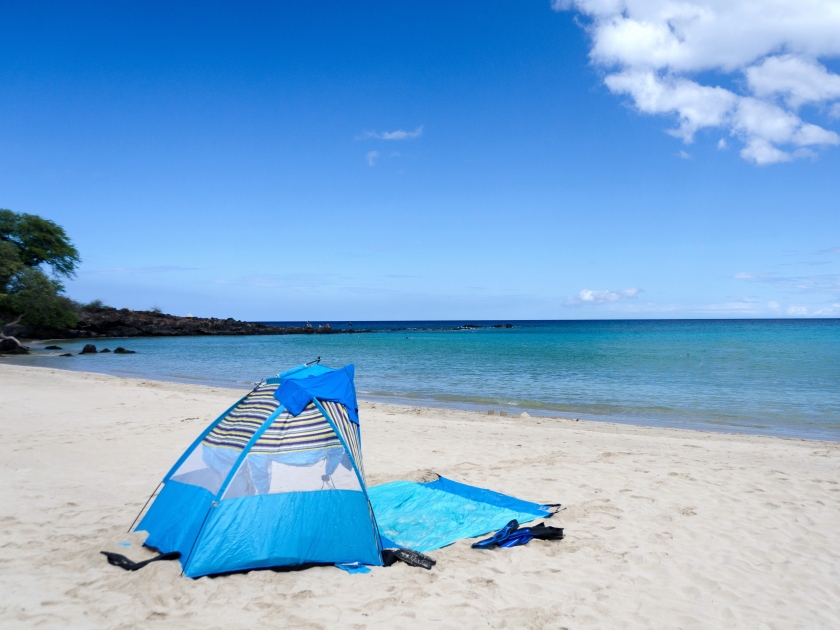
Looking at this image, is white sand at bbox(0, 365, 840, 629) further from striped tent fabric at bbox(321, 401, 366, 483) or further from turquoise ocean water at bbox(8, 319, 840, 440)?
turquoise ocean water at bbox(8, 319, 840, 440)

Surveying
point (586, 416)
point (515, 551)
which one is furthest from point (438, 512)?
point (586, 416)

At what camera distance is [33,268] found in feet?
124

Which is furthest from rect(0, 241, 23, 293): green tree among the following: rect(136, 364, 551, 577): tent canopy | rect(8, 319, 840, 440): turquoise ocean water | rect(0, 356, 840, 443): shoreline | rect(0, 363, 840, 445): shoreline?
rect(136, 364, 551, 577): tent canopy

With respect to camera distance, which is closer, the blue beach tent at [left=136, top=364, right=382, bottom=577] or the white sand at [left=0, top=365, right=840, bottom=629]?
the white sand at [left=0, top=365, right=840, bottom=629]

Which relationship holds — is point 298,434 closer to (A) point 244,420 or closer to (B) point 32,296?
(A) point 244,420

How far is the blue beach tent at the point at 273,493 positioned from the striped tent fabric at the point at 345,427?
0.06 feet

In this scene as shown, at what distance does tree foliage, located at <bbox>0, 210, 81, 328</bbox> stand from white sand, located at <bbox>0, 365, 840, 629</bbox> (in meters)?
30.3

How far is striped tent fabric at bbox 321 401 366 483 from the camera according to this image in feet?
18.0

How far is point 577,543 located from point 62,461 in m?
7.95

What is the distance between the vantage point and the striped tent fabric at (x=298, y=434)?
17.1 feet

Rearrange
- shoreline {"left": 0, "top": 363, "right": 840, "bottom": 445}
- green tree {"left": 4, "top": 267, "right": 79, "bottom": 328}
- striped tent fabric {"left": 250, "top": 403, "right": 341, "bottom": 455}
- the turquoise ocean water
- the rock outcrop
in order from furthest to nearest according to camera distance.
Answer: the rock outcrop, green tree {"left": 4, "top": 267, "right": 79, "bottom": 328}, the turquoise ocean water, shoreline {"left": 0, "top": 363, "right": 840, "bottom": 445}, striped tent fabric {"left": 250, "top": 403, "right": 341, "bottom": 455}

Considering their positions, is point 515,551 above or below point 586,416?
above

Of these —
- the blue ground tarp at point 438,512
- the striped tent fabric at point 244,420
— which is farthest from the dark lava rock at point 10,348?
the striped tent fabric at point 244,420

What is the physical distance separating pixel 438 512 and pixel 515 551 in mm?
1273
